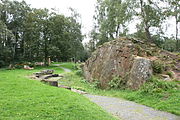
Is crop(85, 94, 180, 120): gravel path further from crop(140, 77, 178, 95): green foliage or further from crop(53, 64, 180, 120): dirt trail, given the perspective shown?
crop(140, 77, 178, 95): green foliage

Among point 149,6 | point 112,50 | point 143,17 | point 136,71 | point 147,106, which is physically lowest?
point 147,106

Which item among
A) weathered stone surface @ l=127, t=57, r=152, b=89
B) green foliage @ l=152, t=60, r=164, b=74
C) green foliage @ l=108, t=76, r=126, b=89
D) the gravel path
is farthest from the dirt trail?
green foliage @ l=152, t=60, r=164, b=74

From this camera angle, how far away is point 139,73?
8391 mm

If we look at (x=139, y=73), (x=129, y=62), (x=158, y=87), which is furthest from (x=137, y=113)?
(x=129, y=62)

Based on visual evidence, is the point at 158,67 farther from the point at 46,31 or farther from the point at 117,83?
the point at 46,31

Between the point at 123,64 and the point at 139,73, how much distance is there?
1.77 metres

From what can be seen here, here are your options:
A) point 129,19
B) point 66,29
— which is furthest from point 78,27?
point 129,19

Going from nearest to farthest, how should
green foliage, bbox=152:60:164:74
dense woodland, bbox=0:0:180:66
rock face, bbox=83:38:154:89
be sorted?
rock face, bbox=83:38:154:89 < green foliage, bbox=152:60:164:74 < dense woodland, bbox=0:0:180:66

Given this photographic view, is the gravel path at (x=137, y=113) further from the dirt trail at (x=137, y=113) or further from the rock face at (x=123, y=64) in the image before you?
the rock face at (x=123, y=64)

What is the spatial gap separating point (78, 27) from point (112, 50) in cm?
2271

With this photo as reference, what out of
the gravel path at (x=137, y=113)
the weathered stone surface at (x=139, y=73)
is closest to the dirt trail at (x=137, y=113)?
the gravel path at (x=137, y=113)

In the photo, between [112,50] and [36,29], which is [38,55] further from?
[112,50]

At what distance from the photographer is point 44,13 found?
2842 cm

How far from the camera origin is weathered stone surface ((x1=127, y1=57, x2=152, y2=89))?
8.18 meters
